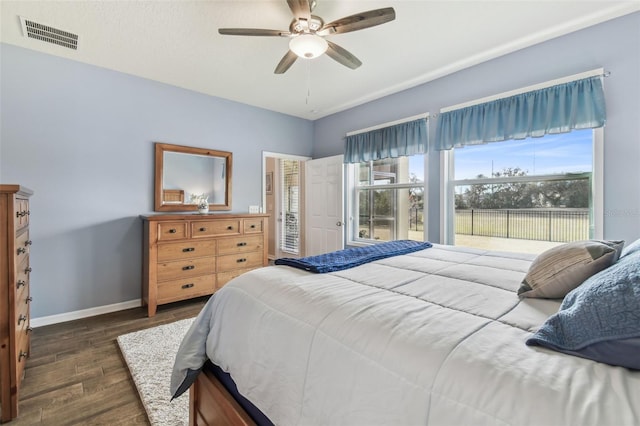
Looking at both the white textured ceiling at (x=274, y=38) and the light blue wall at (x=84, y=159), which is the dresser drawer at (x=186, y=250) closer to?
the light blue wall at (x=84, y=159)

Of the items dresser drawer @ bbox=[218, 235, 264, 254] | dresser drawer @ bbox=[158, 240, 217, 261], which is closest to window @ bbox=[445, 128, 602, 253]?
dresser drawer @ bbox=[218, 235, 264, 254]

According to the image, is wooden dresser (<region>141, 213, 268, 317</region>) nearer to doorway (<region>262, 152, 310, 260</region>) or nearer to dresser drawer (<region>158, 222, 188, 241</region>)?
dresser drawer (<region>158, 222, 188, 241</region>)

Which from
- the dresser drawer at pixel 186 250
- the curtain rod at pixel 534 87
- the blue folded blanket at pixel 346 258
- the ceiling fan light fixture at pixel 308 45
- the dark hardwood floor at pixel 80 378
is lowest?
the dark hardwood floor at pixel 80 378

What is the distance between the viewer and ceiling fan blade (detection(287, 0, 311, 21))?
6.17 ft

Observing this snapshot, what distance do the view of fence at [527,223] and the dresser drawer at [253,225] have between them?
241 centimetres

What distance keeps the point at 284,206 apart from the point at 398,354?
5.30m

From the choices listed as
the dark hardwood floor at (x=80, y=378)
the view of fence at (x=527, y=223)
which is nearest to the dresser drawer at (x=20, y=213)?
the dark hardwood floor at (x=80, y=378)

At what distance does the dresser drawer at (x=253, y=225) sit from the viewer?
3.71 metres

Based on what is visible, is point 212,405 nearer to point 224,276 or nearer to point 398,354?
point 398,354

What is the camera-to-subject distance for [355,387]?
0.74 meters

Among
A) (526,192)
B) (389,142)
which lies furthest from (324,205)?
(526,192)

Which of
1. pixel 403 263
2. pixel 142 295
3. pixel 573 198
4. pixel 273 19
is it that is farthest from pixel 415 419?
pixel 142 295

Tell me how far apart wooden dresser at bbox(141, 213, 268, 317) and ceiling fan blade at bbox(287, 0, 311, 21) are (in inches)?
89.5

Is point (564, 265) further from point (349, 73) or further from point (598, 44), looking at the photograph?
point (349, 73)
